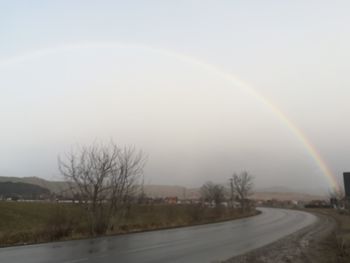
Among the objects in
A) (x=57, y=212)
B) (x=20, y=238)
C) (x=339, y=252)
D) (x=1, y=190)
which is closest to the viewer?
(x=339, y=252)

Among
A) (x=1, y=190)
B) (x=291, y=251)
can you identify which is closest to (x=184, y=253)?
(x=291, y=251)

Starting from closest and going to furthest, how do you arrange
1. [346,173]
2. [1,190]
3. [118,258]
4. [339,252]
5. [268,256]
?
[118,258] → [268,256] → [339,252] → [346,173] → [1,190]

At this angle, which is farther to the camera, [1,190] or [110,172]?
[1,190]

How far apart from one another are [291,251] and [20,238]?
44.5ft

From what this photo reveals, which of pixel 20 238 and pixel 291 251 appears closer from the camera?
pixel 291 251

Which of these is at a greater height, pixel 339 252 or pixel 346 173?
pixel 346 173

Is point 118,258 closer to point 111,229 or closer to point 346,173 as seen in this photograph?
point 111,229

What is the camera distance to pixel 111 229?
102 feet

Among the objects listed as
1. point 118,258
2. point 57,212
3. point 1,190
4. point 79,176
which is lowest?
point 118,258

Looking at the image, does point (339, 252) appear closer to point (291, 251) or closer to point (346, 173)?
point (291, 251)

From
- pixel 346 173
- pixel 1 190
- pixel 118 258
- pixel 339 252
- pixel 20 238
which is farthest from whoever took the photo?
pixel 1 190

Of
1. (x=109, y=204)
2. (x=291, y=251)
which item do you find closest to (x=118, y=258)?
(x=291, y=251)

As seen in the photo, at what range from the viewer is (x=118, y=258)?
52.5 ft

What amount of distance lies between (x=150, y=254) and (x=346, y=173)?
34422 millimetres
